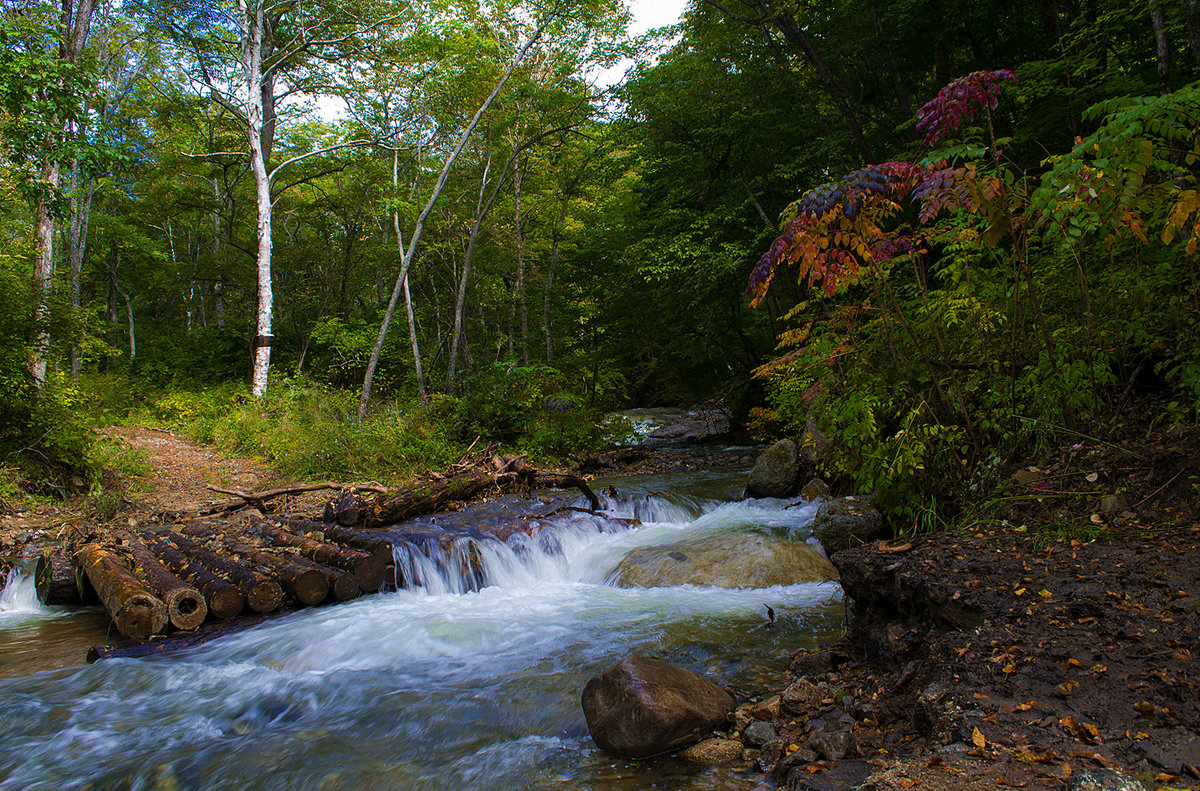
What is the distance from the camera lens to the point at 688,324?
59.5ft

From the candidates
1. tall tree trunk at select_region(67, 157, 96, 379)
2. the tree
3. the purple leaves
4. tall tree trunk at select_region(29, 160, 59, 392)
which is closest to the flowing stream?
the purple leaves

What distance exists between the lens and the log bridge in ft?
16.4

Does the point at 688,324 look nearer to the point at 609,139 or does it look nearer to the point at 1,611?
the point at 609,139

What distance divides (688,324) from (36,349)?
569 inches

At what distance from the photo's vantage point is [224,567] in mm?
5762

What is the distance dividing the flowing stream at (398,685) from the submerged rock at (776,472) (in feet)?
8.74

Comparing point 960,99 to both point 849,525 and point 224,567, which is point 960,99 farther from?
point 224,567

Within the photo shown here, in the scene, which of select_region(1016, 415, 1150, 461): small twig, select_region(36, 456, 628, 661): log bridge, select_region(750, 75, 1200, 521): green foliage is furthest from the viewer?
select_region(36, 456, 628, 661): log bridge

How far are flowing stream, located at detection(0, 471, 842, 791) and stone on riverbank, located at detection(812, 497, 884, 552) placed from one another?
0.49 metres

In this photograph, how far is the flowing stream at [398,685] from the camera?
3.24 m

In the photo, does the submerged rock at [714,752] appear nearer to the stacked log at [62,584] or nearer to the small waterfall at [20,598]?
the stacked log at [62,584]

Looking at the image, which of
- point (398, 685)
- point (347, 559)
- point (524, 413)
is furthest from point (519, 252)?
point (398, 685)

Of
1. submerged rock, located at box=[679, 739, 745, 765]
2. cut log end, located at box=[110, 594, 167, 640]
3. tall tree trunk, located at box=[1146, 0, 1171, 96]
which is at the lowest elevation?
submerged rock, located at box=[679, 739, 745, 765]

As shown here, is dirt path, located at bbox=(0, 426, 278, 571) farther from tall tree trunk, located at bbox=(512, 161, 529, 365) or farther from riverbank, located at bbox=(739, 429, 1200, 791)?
tall tree trunk, located at bbox=(512, 161, 529, 365)
